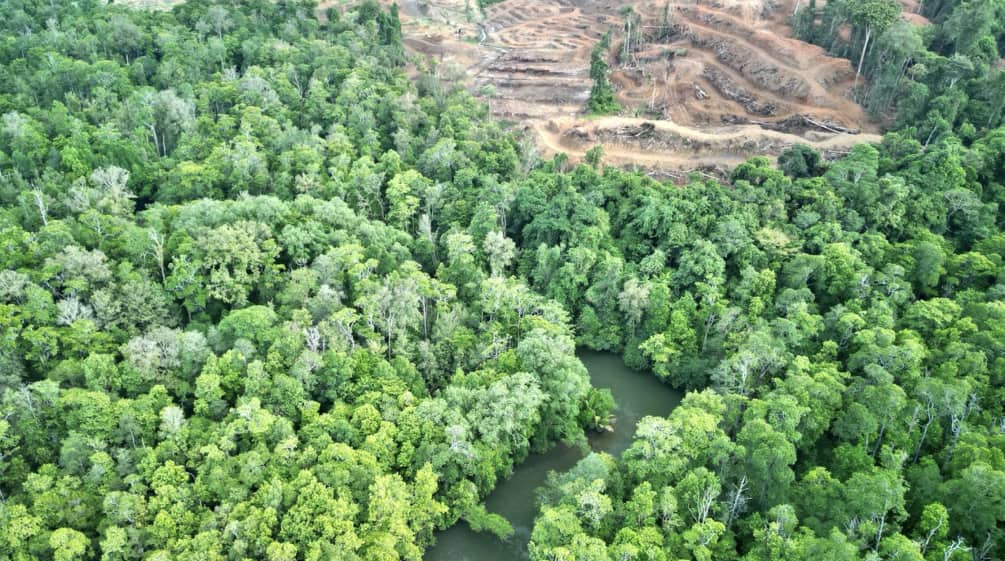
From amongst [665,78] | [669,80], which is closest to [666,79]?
[665,78]

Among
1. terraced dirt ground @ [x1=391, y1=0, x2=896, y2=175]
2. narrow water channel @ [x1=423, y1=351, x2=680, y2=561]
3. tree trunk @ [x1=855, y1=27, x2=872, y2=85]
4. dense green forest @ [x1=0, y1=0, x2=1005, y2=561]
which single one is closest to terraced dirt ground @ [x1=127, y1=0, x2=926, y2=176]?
terraced dirt ground @ [x1=391, y1=0, x2=896, y2=175]

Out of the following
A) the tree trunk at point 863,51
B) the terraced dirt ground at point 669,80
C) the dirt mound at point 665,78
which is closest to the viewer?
the terraced dirt ground at point 669,80

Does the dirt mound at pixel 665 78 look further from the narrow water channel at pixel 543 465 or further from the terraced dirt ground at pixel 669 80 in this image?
the narrow water channel at pixel 543 465

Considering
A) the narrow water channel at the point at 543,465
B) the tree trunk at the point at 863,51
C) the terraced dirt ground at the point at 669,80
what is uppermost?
the tree trunk at the point at 863,51

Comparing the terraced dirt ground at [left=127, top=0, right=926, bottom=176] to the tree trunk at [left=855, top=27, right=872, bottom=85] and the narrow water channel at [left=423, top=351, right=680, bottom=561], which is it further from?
the narrow water channel at [left=423, top=351, right=680, bottom=561]

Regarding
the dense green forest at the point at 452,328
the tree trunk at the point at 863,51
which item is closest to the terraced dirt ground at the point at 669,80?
the tree trunk at the point at 863,51

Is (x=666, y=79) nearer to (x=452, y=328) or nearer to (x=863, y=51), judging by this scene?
(x=863, y=51)
